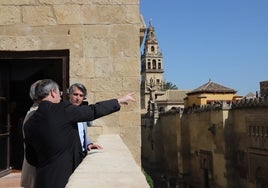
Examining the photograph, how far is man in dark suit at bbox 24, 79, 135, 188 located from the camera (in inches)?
90.6

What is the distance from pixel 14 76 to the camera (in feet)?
19.5

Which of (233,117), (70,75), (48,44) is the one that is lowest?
(233,117)

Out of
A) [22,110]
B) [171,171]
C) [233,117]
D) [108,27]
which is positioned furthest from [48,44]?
[171,171]

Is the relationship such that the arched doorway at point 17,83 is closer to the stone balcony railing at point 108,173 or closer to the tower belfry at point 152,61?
the stone balcony railing at point 108,173

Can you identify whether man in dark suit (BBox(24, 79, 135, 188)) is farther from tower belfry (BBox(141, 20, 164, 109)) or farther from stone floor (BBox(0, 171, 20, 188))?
tower belfry (BBox(141, 20, 164, 109))

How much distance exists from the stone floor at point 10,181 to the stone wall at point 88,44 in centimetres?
108

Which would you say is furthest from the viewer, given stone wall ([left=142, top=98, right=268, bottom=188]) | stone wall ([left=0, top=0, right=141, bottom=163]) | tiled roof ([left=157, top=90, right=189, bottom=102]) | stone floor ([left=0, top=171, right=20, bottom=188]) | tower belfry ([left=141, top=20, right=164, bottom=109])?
tower belfry ([left=141, top=20, right=164, bottom=109])

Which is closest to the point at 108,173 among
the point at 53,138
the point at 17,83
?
the point at 53,138

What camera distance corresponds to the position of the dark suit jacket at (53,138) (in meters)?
2.30

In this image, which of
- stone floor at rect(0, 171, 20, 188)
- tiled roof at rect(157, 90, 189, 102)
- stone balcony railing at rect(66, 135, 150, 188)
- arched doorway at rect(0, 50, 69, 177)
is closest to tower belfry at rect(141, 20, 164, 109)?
tiled roof at rect(157, 90, 189, 102)

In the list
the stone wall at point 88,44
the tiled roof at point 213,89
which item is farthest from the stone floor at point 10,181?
the tiled roof at point 213,89

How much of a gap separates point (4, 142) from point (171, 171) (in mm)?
33368

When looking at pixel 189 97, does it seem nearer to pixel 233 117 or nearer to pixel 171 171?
pixel 171 171

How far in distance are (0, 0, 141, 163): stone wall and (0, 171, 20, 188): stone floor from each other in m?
1.08
